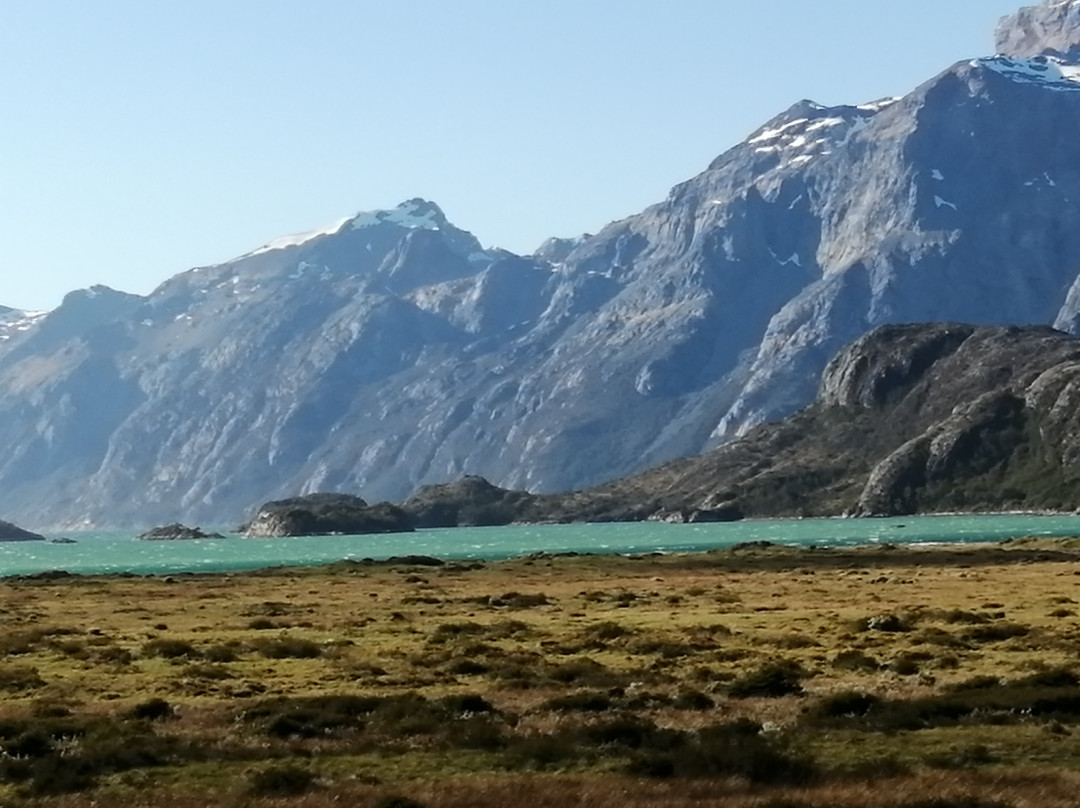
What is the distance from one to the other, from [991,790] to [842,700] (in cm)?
1056

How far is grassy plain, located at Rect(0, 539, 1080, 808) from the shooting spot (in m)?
31.6

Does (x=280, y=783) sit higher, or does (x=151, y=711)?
(x=151, y=711)

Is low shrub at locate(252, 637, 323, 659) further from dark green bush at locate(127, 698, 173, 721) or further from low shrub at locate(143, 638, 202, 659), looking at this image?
dark green bush at locate(127, 698, 173, 721)

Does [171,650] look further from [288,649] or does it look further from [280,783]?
[280,783]

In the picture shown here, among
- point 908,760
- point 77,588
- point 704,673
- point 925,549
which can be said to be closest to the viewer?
point 908,760

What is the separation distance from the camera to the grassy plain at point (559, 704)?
31.6 meters

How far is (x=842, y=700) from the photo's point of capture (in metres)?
40.4

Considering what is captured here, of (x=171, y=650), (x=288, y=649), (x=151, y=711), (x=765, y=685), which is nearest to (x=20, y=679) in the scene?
(x=171, y=650)

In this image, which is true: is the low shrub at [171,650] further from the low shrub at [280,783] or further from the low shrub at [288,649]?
the low shrub at [280,783]

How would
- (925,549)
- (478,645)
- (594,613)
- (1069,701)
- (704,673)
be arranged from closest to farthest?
(1069,701) → (704,673) → (478,645) → (594,613) → (925,549)

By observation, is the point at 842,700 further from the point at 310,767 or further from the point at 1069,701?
the point at 310,767

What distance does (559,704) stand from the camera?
42.6 meters

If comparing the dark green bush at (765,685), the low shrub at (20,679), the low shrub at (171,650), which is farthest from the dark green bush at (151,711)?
the low shrub at (171,650)

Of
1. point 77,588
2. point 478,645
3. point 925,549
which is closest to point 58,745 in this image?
point 478,645
